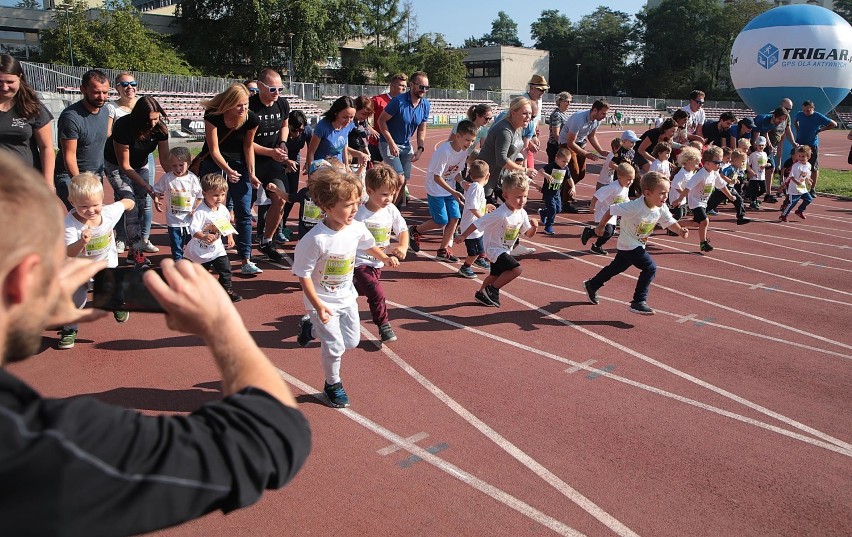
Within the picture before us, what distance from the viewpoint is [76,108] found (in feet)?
21.7

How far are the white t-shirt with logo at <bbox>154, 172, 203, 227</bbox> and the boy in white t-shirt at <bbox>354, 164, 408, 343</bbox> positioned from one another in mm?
2262

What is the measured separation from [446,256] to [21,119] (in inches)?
202

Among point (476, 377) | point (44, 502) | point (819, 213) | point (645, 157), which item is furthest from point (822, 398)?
point (819, 213)

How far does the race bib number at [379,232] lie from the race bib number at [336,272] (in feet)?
4.19

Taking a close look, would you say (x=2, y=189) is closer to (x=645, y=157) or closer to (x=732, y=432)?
(x=732, y=432)

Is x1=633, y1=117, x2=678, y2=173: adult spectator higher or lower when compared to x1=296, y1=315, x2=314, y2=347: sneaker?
higher

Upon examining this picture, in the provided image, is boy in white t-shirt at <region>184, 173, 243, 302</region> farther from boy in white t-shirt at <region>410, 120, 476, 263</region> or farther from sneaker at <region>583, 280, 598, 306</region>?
sneaker at <region>583, 280, 598, 306</region>

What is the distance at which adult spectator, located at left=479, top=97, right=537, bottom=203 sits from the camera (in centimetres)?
835

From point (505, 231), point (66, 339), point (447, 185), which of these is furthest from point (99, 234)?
point (447, 185)

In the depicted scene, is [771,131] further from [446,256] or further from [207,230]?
[207,230]

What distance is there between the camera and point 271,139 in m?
7.66

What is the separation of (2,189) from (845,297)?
8.85 metres

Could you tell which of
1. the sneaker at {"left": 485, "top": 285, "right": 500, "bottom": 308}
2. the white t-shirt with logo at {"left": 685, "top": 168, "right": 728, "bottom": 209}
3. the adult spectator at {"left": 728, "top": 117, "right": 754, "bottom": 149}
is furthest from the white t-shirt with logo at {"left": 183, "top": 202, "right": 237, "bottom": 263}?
the adult spectator at {"left": 728, "top": 117, "right": 754, "bottom": 149}

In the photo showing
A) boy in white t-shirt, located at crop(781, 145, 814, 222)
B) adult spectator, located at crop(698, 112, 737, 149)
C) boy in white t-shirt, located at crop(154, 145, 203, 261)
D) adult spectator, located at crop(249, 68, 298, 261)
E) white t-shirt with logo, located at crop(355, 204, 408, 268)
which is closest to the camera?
white t-shirt with logo, located at crop(355, 204, 408, 268)
